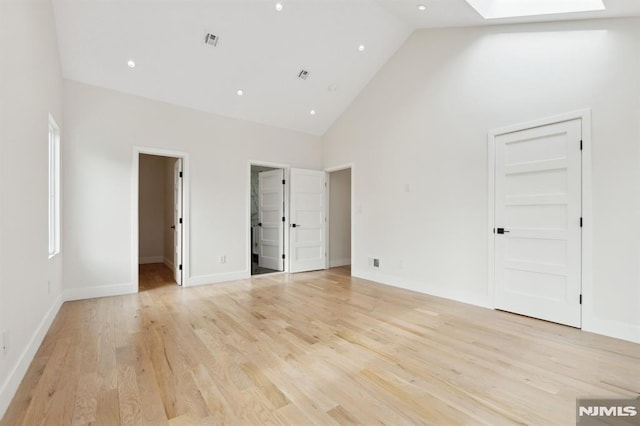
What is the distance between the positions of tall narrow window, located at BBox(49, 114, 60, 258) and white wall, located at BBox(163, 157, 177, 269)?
2793 mm

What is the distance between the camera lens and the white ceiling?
3.44 metres

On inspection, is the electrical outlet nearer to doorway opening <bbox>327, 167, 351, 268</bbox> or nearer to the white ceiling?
the white ceiling

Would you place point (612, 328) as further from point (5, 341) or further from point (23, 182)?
point (23, 182)

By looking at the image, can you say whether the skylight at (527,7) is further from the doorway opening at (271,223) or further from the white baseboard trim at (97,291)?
the white baseboard trim at (97,291)

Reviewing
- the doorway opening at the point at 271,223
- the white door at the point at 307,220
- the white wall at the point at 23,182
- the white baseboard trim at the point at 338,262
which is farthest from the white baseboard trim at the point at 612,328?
the white wall at the point at 23,182

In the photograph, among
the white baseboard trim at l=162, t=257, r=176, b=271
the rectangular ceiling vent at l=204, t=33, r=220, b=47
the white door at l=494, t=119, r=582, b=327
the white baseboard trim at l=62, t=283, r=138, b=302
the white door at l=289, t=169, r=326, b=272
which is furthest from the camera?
the white baseboard trim at l=162, t=257, r=176, b=271

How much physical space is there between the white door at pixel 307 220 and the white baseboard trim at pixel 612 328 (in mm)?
4189

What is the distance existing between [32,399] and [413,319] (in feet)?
10.3

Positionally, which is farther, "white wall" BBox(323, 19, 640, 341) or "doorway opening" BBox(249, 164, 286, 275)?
"doorway opening" BBox(249, 164, 286, 275)

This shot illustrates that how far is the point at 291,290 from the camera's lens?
179 inches

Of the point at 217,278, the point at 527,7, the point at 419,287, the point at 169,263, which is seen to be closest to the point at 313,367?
the point at 419,287

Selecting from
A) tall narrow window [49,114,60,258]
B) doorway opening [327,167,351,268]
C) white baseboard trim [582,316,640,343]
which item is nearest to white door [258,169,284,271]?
doorway opening [327,167,351,268]

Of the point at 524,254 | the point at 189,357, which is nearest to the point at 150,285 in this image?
the point at 189,357

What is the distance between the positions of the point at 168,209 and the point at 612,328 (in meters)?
7.69
